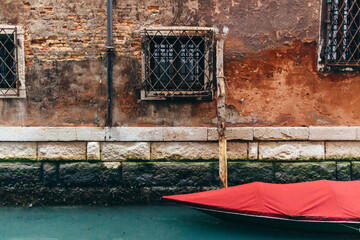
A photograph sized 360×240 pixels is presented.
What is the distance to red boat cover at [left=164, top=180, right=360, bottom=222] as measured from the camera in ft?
12.7

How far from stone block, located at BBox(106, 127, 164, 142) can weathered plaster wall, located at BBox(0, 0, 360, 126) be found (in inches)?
4.6

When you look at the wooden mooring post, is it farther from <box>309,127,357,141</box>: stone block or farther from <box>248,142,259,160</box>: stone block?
<box>309,127,357,141</box>: stone block

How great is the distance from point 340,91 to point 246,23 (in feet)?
5.94

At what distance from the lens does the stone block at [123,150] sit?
204 inches

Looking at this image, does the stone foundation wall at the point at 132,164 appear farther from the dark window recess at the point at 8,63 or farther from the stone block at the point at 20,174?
the dark window recess at the point at 8,63

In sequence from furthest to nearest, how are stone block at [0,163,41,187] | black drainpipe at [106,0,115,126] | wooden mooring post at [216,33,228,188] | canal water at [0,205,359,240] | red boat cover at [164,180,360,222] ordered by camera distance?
stone block at [0,163,41,187] → black drainpipe at [106,0,115,126] → wooden mooring post at [216,33,228,188] → canal water at [0,205,359,240] → red boat cover at [164,180,360,222]

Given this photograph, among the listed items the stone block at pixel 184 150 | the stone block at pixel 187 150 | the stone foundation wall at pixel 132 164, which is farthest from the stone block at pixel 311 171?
the stone block at pixel 184 150

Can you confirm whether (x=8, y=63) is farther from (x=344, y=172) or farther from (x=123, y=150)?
(x=344, y=172)

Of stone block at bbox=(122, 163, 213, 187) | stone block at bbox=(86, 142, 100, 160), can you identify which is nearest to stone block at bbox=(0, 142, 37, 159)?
stone block at bbox=(86, 142, 100, 160)

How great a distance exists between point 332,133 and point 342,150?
1.06 feet

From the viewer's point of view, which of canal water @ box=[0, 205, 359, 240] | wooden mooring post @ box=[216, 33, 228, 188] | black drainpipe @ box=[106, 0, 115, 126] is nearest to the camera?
canal water @ box=[0, 205, 359, 240]

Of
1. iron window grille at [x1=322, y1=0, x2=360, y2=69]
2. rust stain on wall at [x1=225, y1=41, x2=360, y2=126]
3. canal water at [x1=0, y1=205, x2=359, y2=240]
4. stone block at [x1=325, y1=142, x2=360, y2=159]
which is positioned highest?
iron window grille at [x1=322, y1=0, x2=360, y2=69]

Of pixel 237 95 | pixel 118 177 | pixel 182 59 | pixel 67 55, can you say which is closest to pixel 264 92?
pixel 237 95

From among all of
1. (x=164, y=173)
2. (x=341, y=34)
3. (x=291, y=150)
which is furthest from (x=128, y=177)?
(x=341, y=34)
